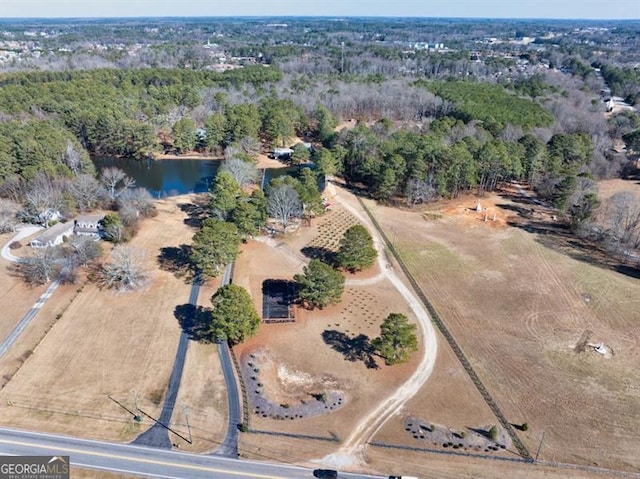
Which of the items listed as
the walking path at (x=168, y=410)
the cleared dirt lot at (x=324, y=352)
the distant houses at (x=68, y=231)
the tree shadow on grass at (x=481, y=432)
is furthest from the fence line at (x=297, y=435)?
the distant houses at (x=68, y=231)

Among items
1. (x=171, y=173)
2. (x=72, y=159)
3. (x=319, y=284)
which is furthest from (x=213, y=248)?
(x=171, y=173)

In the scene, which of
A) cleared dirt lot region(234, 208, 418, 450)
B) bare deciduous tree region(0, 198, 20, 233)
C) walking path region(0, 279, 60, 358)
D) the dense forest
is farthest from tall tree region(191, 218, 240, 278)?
bare deciduous tree region(0, 198, 20, 233)

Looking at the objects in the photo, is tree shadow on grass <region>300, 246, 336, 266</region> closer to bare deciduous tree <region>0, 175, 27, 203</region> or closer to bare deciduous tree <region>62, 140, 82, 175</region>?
bare deciduous tree <region>62, 140, 82, 175</region>

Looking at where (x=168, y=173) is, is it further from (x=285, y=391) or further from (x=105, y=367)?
(x=285, y=391)

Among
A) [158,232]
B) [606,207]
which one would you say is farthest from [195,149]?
[606,207]

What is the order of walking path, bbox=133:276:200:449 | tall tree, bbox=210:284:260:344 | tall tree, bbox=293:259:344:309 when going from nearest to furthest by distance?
walking path, bbox=133:276:200:449 < tall tree, bbox=210:284:260:344 < tall tree, bbox=293:259:344:309

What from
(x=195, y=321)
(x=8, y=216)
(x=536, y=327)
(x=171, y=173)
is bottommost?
(x=536, y=327)
